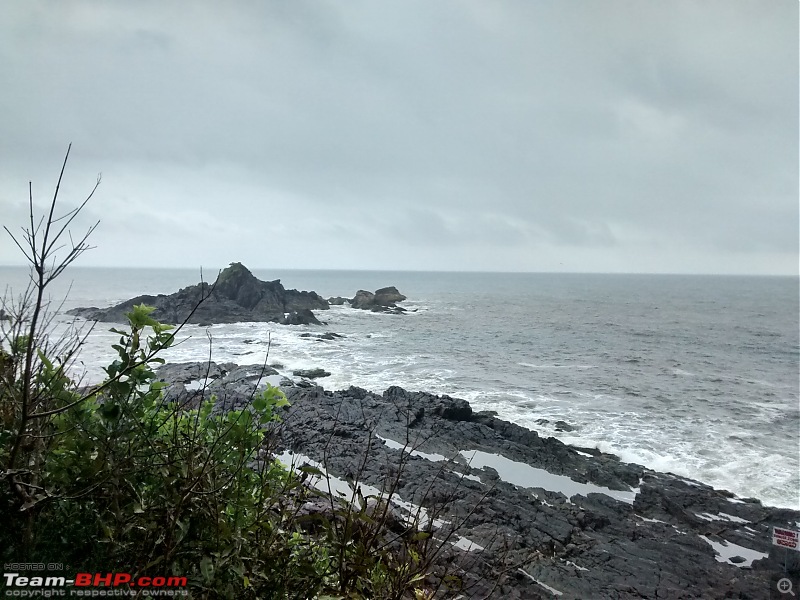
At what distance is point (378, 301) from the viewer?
244ft

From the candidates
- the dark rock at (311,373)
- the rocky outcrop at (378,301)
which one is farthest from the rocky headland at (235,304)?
the dark rock at (311,373)

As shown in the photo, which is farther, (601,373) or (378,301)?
(378,301)

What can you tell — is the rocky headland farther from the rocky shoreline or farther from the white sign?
the white sign

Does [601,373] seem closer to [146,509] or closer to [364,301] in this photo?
[146,509]

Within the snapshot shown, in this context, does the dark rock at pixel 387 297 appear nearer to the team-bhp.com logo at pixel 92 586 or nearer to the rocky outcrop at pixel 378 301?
the rocky outcrop at pixel 378 301

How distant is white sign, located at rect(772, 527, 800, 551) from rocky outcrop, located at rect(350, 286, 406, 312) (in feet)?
197

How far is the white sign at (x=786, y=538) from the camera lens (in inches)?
437

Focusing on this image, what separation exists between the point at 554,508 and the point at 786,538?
544 cm

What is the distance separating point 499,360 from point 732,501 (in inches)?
835

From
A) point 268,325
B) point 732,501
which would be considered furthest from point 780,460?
point 268,325

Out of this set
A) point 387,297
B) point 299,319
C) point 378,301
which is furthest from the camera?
point 387,297

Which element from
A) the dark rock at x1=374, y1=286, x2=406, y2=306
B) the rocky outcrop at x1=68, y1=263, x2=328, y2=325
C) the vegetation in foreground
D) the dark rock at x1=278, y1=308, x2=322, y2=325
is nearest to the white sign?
the vegetation in foreground

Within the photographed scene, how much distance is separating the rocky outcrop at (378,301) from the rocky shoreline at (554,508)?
167 feet

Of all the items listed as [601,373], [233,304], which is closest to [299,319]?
[233,304]
